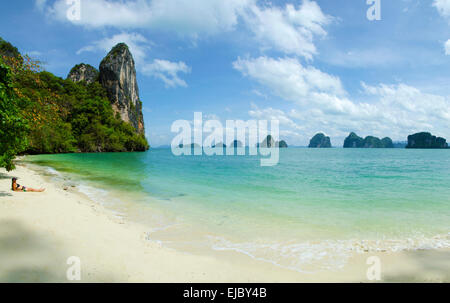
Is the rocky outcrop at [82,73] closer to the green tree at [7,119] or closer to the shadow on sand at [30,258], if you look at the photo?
the green tree at [7,119]

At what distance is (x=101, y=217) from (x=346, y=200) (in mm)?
13019

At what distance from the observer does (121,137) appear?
8538 cm

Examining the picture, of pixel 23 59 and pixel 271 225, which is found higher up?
pixel 23 59

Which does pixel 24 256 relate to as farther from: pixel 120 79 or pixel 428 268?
pixel 120 79

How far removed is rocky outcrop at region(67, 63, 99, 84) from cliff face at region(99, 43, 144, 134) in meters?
17.5

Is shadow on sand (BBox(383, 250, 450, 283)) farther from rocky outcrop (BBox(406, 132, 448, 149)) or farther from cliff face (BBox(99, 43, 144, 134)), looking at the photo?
rocky outcrop (BBox(406, 132, 448, 149))

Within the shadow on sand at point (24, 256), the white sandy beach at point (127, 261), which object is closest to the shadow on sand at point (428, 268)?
the white sandy beach at point (127, 261)

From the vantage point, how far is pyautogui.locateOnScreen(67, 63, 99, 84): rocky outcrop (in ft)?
361

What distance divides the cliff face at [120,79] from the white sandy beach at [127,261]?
99559mm

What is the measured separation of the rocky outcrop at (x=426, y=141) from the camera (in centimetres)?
16912

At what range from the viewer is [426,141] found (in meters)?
172

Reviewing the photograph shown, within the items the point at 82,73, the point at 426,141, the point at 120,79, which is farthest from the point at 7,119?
the point at 426,141

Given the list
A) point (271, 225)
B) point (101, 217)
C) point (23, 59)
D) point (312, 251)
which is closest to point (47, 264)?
point (101, 217)
